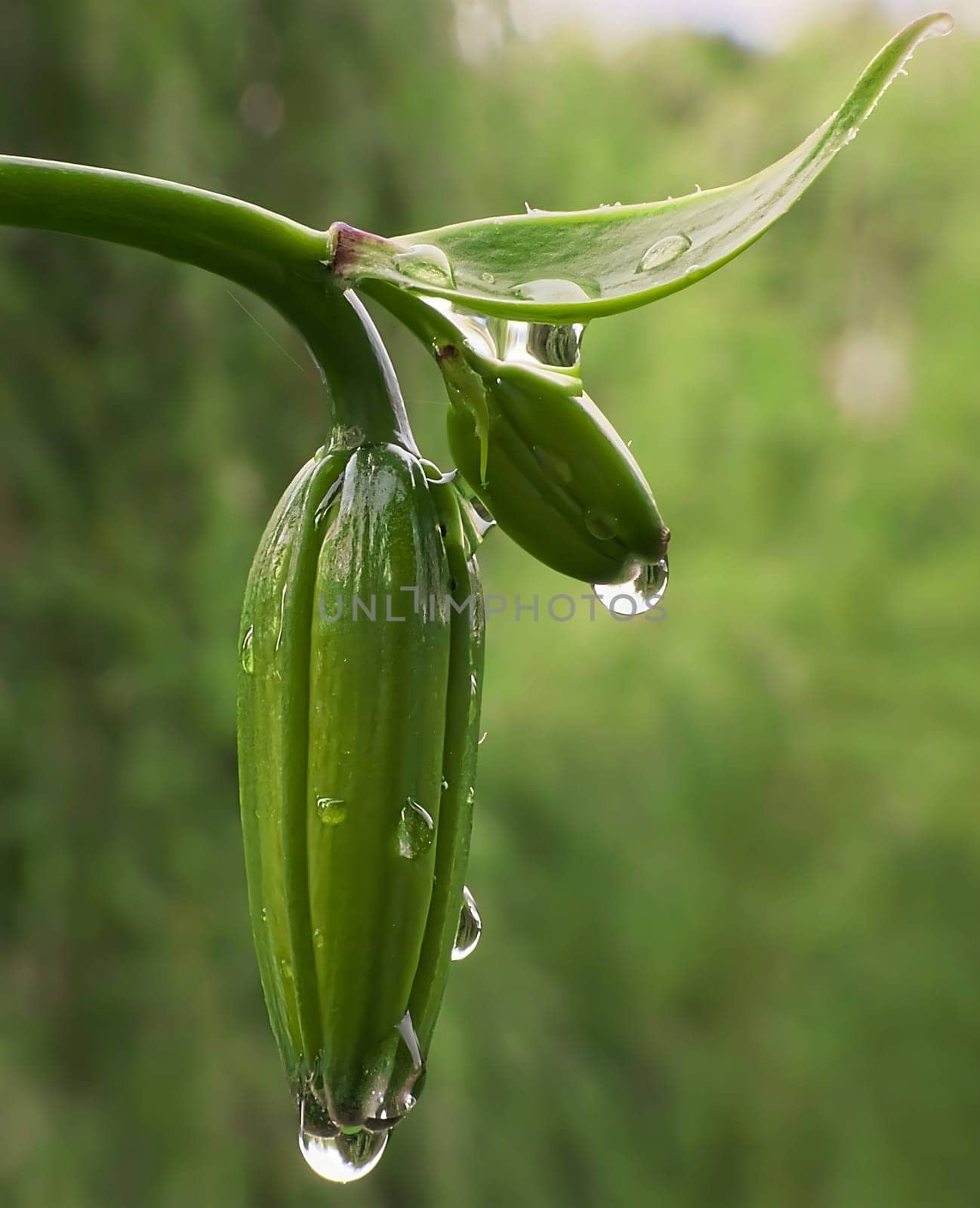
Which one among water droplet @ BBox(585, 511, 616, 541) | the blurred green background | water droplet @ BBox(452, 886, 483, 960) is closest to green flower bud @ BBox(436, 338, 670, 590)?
water droplet @ BBox(585, 511, 616, 541)

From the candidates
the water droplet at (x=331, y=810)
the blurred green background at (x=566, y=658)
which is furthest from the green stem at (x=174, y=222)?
the blurred green background at (x=566, y=658)

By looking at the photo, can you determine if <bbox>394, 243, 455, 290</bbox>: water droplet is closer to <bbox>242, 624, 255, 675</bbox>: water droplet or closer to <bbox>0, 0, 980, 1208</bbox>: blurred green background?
<bbox>242, 624, 255, 675</bbox>: water droplet

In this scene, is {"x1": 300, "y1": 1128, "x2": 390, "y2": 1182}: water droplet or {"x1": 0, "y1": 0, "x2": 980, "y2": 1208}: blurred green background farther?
{"x1": 0, "y1": 0, "x2": 980, "y2": 1208}: blurred green background

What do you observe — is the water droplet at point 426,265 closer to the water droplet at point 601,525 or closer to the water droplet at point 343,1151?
the water droplet at point 601,525

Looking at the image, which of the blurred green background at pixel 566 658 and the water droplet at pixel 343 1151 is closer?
the water droplet at pixel 343 1151

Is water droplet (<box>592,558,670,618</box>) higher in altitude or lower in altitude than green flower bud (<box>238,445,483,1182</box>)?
higher

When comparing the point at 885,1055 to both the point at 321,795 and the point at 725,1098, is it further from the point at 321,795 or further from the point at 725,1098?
the point at 321,795
